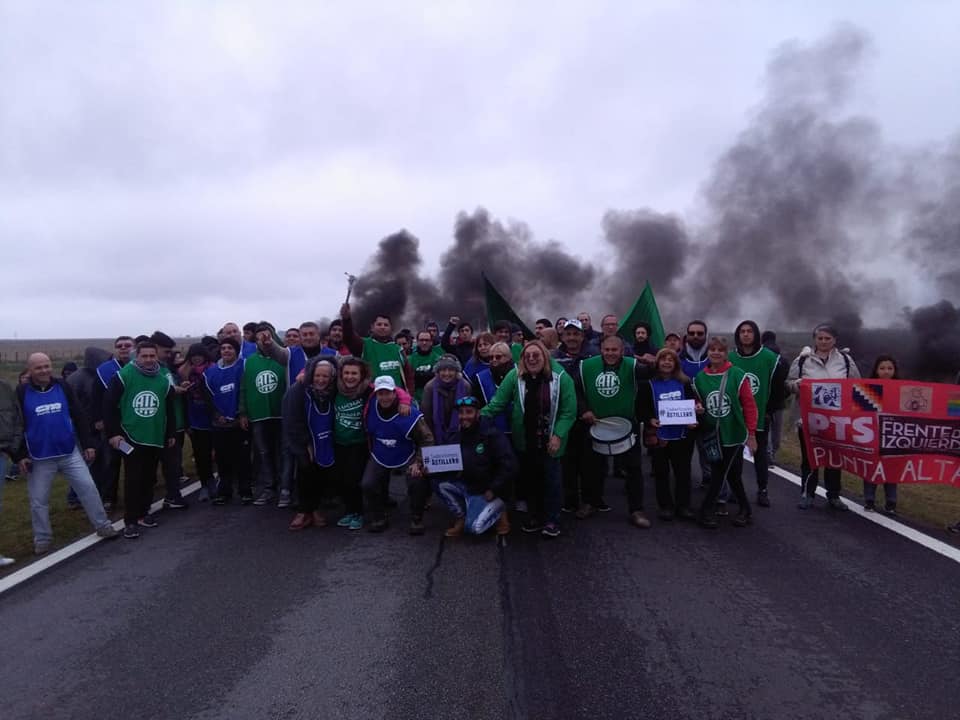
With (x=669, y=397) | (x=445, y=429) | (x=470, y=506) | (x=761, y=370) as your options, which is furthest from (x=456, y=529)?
(x=761, y=370)

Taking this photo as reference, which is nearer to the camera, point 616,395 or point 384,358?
point 616,395

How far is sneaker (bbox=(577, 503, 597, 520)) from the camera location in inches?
243

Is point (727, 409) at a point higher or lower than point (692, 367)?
lower

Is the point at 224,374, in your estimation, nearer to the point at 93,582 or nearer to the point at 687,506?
the point at 93,582

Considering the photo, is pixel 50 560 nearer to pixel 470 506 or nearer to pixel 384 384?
pixel 384 384

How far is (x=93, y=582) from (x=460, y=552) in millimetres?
2632

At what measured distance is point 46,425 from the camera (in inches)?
222

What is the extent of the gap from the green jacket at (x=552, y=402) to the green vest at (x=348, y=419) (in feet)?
3.83

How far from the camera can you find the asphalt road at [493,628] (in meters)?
3.11

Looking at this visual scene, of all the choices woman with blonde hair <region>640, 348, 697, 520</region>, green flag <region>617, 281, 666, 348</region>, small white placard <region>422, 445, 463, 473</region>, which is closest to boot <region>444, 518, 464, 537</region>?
small white placard <region>422, 445, 463, 473</region>

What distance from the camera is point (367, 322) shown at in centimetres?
2633

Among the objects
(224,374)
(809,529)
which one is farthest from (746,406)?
(224,374)

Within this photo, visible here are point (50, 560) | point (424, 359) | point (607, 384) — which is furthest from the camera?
point (424, 359)

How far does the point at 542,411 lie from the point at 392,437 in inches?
52.4
